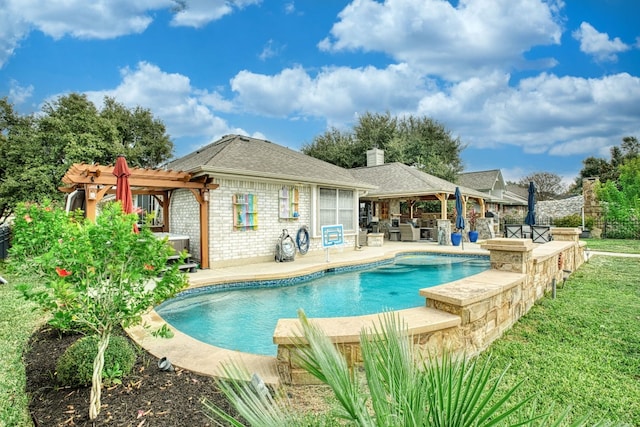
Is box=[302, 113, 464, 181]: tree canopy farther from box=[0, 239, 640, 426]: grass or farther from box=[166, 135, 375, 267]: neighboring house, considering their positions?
box=[0, 239, 640, 426]: grass

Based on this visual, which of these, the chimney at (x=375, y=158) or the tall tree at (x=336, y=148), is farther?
the tall tree at (x=336, y=148)

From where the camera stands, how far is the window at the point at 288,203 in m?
11.3

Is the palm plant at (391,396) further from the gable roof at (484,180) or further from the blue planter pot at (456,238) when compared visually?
the gable roof at (484,180)

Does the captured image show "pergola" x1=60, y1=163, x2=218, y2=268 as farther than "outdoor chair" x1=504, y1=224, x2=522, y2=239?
No

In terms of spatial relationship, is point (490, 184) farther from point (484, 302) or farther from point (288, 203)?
point (484, 302)

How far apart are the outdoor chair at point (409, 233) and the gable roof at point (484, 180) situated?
15.1 m

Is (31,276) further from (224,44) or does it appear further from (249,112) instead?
(249,112)

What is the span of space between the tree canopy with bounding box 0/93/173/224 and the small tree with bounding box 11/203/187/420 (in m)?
15.6

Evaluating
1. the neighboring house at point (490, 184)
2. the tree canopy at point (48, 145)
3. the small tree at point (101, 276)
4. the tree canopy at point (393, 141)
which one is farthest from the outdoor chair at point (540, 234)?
the neighboring house at point (490, 184)

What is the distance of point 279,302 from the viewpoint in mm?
7207

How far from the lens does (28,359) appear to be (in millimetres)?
3746

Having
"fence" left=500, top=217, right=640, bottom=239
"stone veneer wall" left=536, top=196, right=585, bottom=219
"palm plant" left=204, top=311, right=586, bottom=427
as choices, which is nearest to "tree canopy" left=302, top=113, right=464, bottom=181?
"stone veneer wall" left=536, top=196, right=585, bottom=219

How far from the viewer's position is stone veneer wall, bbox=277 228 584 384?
3199mm

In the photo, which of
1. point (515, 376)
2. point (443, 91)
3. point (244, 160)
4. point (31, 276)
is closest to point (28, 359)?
point (31, 276)
